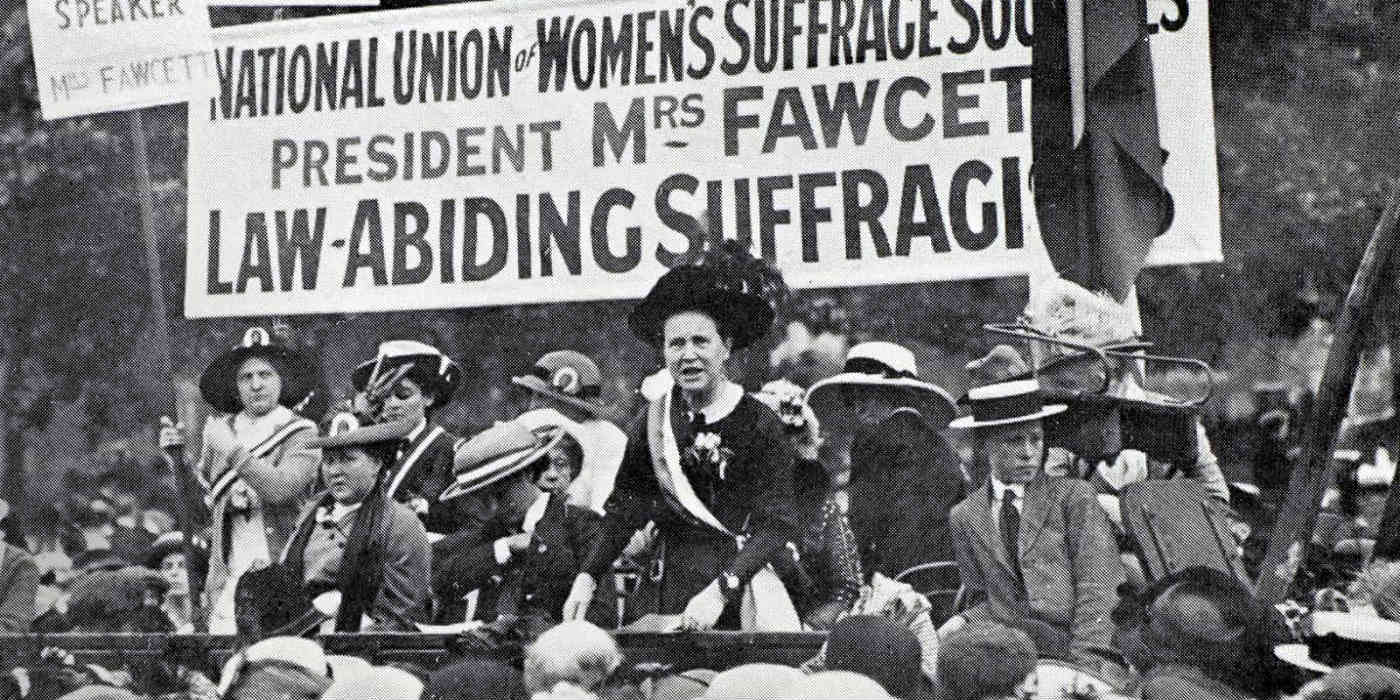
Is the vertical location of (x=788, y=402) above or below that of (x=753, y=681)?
above

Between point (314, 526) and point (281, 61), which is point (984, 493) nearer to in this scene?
point (314, 526)

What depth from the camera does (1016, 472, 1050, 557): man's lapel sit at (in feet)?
22.0

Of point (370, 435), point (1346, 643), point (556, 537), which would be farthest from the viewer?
point (370, 435)

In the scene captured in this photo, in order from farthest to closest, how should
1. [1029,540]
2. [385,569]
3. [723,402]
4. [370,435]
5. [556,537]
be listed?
[370,435]
[385,569]
[556,537]
[723,402]
[1029,540]

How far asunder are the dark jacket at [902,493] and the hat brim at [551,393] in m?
0.87

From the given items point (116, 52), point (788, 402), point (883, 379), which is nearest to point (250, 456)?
point (116, 52)

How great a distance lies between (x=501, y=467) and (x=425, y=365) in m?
0.44

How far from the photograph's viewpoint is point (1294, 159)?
6633mm

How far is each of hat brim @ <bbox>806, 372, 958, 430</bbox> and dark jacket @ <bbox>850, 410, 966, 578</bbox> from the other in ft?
0.14

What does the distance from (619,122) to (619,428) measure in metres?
1.00

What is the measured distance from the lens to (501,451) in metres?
7.18

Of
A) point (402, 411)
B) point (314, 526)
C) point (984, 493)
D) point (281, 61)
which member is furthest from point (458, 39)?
point (984, 493)

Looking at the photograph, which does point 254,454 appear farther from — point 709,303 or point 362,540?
point 709,303

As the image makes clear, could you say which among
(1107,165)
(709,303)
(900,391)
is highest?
(1107,165)
